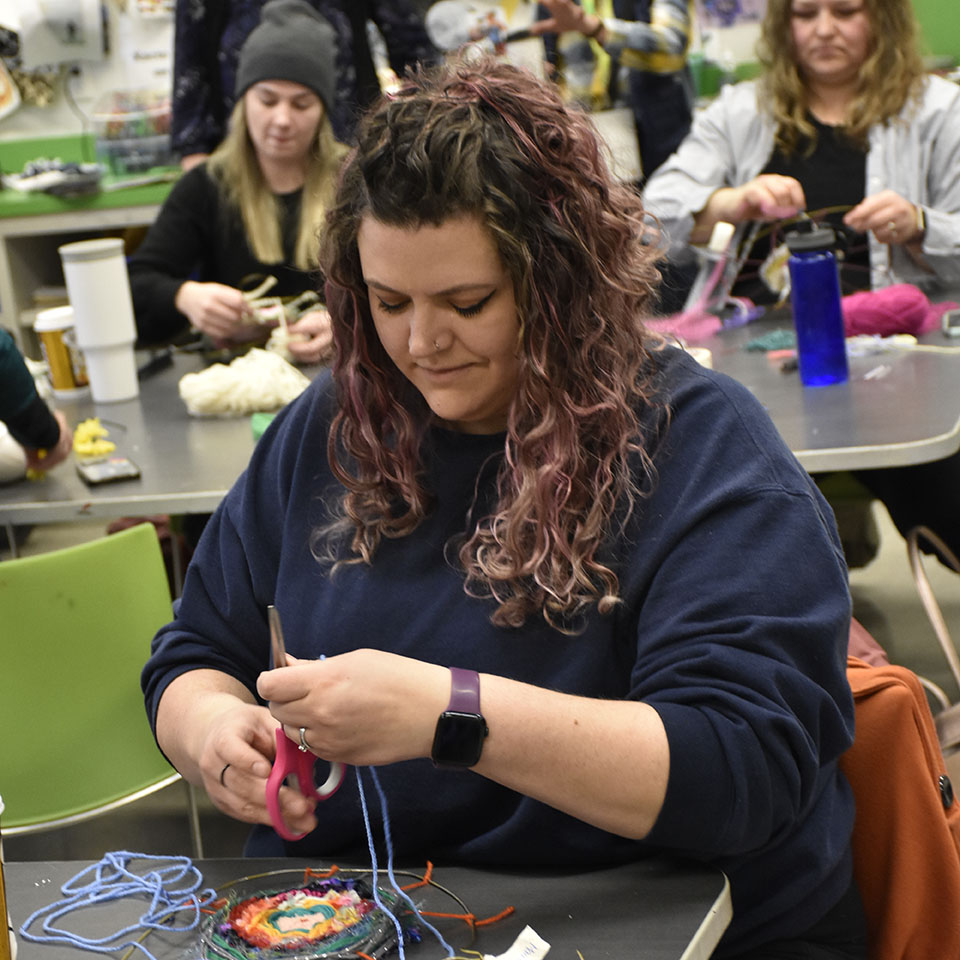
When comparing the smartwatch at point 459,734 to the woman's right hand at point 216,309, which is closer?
the smartwatch at point 459,734

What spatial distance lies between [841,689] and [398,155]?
0.62 m

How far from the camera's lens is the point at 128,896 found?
119cm

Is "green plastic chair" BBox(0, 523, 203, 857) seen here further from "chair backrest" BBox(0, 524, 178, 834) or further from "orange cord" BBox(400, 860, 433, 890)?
"orange cord" BBox(400, 860, 433, 890)

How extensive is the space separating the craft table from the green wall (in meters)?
3.46

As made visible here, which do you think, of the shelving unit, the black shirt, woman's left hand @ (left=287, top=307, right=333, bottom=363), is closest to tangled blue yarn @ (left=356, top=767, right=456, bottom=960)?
woman's left hand @ (left=287, top=307, right=333, bottom=363)

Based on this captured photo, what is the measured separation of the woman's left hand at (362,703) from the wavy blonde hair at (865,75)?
2301mm

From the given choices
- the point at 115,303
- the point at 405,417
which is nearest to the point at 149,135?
the point at 115,303

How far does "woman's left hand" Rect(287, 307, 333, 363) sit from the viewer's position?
9.07 ft

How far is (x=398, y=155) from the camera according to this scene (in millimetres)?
1223

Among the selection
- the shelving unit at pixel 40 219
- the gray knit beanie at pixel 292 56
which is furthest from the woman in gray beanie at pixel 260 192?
the shelving unit at pixel 40 219

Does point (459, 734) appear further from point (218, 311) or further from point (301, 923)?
point (218, 311)

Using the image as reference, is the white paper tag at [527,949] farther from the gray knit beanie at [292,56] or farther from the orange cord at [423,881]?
the gray knit beanie at [292,56]

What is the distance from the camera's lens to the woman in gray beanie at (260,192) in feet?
10.2

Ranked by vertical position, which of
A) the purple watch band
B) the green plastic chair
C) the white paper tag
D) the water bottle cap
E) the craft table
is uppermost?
the water bottle cap
